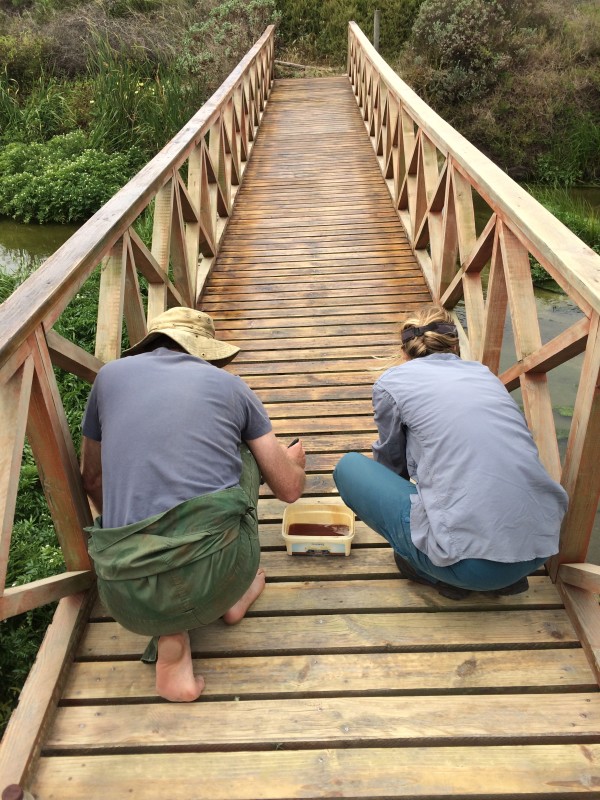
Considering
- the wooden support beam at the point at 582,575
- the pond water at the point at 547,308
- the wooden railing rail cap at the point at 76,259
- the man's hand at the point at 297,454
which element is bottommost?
the pond water at the point at 547,308

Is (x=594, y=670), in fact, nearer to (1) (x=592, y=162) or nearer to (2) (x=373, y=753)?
(2) (x=373, y=753)

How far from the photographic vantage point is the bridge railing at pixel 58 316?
159cm

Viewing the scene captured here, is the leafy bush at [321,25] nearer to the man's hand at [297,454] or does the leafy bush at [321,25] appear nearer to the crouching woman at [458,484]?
the man's hand at [297,454]

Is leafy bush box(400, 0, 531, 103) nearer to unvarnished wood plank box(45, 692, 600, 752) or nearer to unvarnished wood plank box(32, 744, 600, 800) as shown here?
unvarnished wood plank box(45, 692, 600, 752)

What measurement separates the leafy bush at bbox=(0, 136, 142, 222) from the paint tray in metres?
7.34

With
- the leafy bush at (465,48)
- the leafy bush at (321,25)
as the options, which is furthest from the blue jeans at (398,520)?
the leafy bush at (321,25)

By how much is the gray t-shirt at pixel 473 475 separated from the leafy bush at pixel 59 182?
303 inches

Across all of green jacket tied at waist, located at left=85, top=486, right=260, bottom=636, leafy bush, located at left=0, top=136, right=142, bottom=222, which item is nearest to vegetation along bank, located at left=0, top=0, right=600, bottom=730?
leafy bush, located at left=0, top=136, right=142, bottom=222

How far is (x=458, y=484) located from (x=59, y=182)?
8.45 meters

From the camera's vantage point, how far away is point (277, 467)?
204cm

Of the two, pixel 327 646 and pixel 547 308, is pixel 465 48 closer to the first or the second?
pixel 547 308

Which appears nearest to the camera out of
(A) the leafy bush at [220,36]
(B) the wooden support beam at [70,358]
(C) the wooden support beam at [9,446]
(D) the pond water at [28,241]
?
(C) the wooden support beam at [9,446]

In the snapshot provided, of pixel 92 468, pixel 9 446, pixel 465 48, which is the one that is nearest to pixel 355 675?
pixel 92 468

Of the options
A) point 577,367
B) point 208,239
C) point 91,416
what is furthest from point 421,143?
point 91,416
